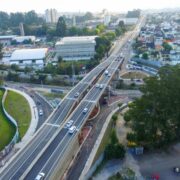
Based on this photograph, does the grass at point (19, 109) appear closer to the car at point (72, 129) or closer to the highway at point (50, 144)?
the highway at point (50, 144)

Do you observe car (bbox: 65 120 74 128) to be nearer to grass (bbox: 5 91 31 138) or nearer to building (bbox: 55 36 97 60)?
grass (bbox: 5 91 31 138)

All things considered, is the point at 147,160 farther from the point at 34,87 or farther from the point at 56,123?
the point at 34,87


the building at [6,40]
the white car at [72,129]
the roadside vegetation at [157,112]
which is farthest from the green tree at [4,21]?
the roadside vegetation at [157,112]

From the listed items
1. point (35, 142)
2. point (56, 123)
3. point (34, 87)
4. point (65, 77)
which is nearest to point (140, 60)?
point (65, 77)

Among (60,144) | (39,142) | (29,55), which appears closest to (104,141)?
(60,144)

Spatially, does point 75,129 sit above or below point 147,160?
above

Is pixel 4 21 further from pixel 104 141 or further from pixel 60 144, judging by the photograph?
pixel 60 144
